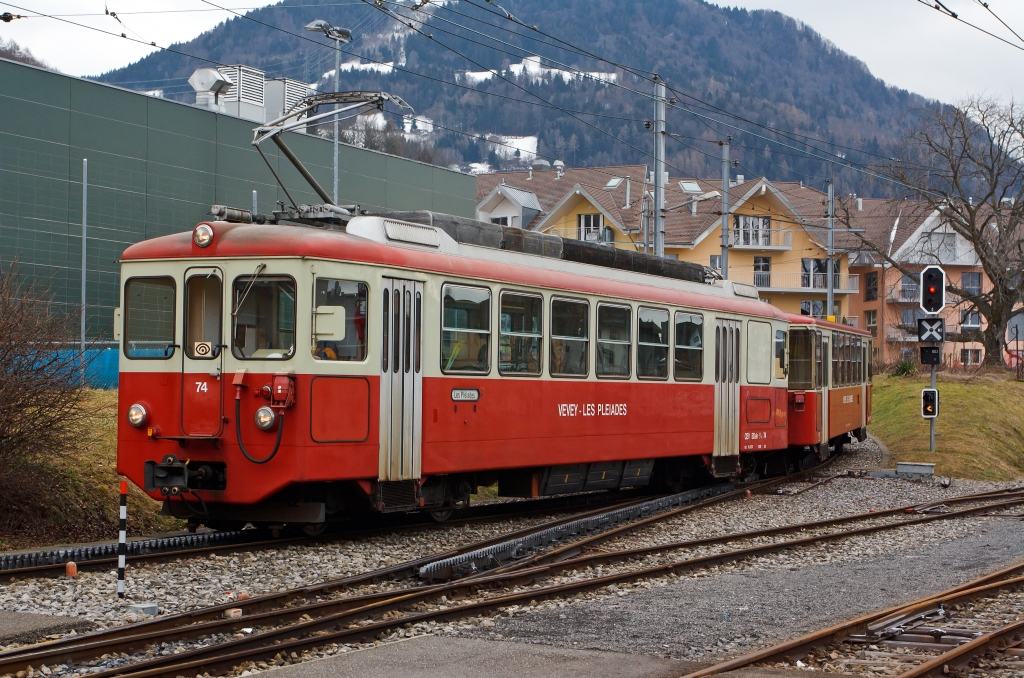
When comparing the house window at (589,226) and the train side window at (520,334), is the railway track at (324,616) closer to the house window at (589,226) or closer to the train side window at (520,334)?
the train side window at (520,334)

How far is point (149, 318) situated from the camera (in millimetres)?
11484

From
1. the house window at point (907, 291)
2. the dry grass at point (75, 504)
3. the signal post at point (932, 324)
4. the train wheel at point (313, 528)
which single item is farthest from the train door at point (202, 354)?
the house window at point (907, 291)

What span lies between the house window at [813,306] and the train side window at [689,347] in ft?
171

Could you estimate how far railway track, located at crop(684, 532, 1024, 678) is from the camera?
730 centimetres

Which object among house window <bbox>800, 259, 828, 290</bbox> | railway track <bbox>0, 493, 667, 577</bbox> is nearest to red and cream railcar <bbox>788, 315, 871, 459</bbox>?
railway track <bbox>0, 493, 667, 577</bbox>

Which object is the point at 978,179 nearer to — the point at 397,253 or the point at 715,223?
the point at 715,223

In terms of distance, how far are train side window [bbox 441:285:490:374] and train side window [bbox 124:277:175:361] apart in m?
2.62

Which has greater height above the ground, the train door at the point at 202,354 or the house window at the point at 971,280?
the house window at the point at 971,280

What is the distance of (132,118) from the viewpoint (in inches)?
1230

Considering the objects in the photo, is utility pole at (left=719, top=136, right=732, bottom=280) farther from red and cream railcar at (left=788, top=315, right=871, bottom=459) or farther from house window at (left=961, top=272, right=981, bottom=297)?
house window at (left=961, top=272, right=981, bottom=297)

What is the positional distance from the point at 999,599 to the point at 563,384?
5.52 metres

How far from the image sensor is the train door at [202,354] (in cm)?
1085

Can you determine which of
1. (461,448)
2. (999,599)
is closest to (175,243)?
(461,448)

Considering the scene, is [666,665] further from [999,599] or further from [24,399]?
[24,399]
